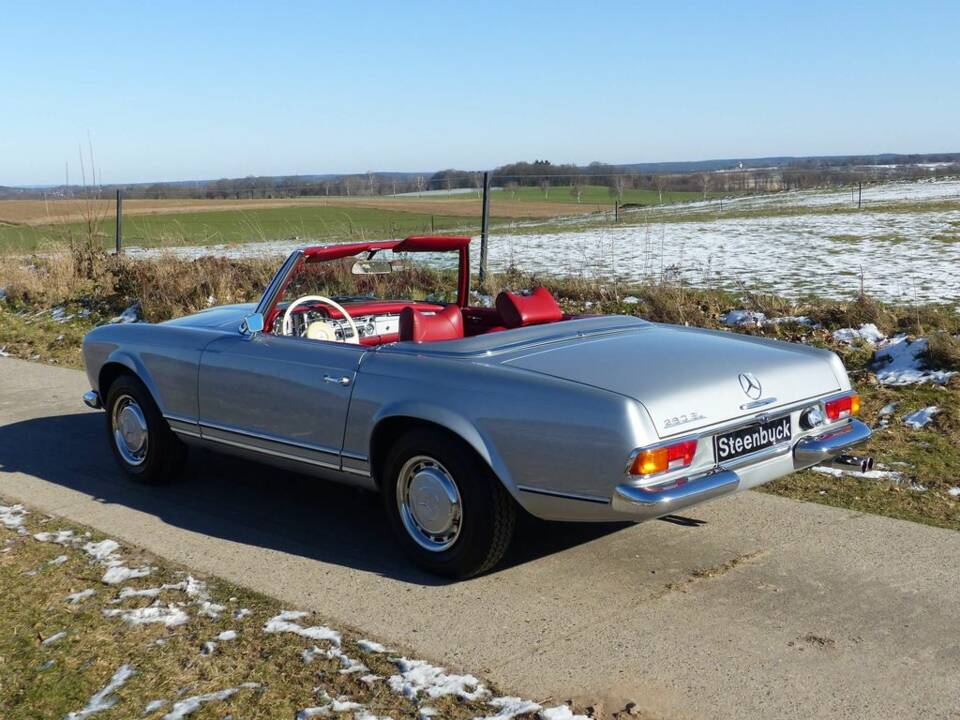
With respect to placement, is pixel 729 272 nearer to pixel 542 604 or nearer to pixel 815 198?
pixel 542 604

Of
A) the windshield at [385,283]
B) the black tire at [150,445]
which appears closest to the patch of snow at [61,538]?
the black tire at [150,445]

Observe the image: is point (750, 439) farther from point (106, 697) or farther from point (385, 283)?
point (385, 283)

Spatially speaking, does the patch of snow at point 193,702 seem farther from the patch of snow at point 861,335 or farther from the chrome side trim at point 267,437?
the patch of snow at point 861,335

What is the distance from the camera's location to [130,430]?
6.10m

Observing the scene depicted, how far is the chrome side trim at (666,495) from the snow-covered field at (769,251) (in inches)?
302

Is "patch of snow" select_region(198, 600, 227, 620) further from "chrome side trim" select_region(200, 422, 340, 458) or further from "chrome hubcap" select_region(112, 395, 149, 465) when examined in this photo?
"chrome hubcap" select_region(112, 395, 149, 465)

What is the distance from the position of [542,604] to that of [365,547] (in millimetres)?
1121

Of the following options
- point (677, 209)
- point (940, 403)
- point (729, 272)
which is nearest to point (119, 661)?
point (940, 403)

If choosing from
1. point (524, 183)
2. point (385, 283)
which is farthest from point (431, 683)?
point (524, 183)

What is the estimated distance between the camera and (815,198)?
3772cm

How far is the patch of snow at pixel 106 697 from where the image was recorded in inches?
132

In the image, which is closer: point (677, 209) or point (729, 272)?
point (729, 272)

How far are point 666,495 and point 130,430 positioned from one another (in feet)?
11.8

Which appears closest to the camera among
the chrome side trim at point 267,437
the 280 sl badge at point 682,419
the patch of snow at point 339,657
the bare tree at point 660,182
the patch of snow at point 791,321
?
the patch of snow at point 339,657
